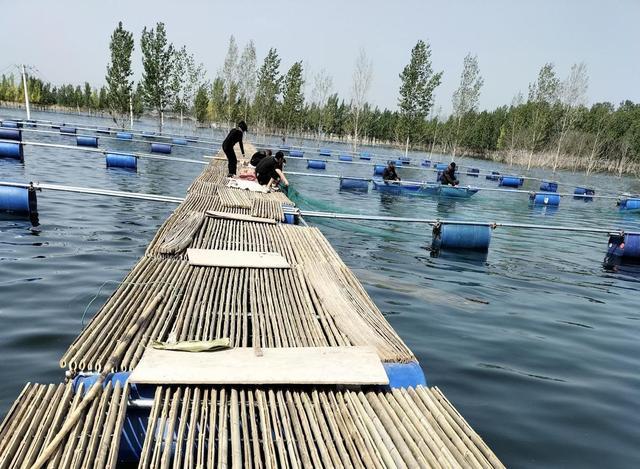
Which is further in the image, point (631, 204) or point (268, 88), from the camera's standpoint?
point (268, 88)

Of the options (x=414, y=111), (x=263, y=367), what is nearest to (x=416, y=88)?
(x=414, y=111)

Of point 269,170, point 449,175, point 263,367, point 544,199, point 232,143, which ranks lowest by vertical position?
point 544,199

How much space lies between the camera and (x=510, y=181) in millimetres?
26203

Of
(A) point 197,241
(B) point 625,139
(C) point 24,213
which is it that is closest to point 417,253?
(A) point 197,241

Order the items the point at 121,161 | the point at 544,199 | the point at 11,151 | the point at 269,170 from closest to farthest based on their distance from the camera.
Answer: the point at 269,170 < the point at 11,151 < the point at 121,161 < the point at 544,199

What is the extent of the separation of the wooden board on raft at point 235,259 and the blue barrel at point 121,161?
13.8m

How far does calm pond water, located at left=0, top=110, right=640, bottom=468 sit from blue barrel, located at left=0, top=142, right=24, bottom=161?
3533mm

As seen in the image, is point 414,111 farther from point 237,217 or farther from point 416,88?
point 237,217

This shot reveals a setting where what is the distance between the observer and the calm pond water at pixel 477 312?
4160 millimetres

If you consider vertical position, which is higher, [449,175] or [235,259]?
[449,175]

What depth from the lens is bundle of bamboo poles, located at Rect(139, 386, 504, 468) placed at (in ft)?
7.87

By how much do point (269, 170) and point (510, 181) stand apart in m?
19.0

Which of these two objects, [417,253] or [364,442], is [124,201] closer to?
[417,253]

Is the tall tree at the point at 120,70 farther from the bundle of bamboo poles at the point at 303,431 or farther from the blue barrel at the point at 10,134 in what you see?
the bundle of bamboo poles at the point at 303,431
